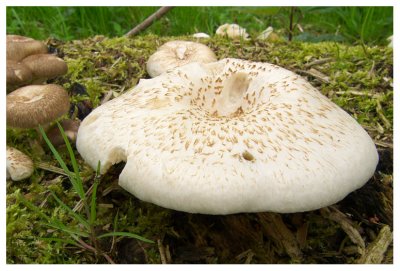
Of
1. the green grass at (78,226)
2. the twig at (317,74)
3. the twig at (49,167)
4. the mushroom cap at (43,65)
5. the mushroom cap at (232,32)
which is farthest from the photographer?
the mushroom cap at (232,32)

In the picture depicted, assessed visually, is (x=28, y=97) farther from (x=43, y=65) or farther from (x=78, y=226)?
(x=78, y=226)

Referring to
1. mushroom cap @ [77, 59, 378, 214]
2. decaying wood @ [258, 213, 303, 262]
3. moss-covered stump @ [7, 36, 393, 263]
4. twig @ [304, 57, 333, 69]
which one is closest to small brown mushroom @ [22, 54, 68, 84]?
moss-covered stump @ [7, 36, 393, 263]

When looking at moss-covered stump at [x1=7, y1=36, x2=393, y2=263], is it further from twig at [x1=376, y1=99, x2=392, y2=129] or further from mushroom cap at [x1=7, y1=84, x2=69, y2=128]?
mushroom cap at [x1=7, y1=84, x2=69, y2=128]

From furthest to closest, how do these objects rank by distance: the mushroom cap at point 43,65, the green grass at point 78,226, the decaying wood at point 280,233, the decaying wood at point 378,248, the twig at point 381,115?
the twig at point 381,115 → the mushroom cap at point 43,65 → the decaying wood at point 280,233 → the decaying wood at point 378,248 → the green grass at point 78,226

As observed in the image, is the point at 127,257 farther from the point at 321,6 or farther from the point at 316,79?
the point at 321,6

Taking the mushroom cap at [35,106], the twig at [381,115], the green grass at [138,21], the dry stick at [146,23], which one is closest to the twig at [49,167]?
the mushroom cap at [35,106]

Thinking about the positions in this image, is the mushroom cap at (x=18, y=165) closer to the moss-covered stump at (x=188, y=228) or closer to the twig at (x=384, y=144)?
the moss-covered stump at (x=188, y=228)
